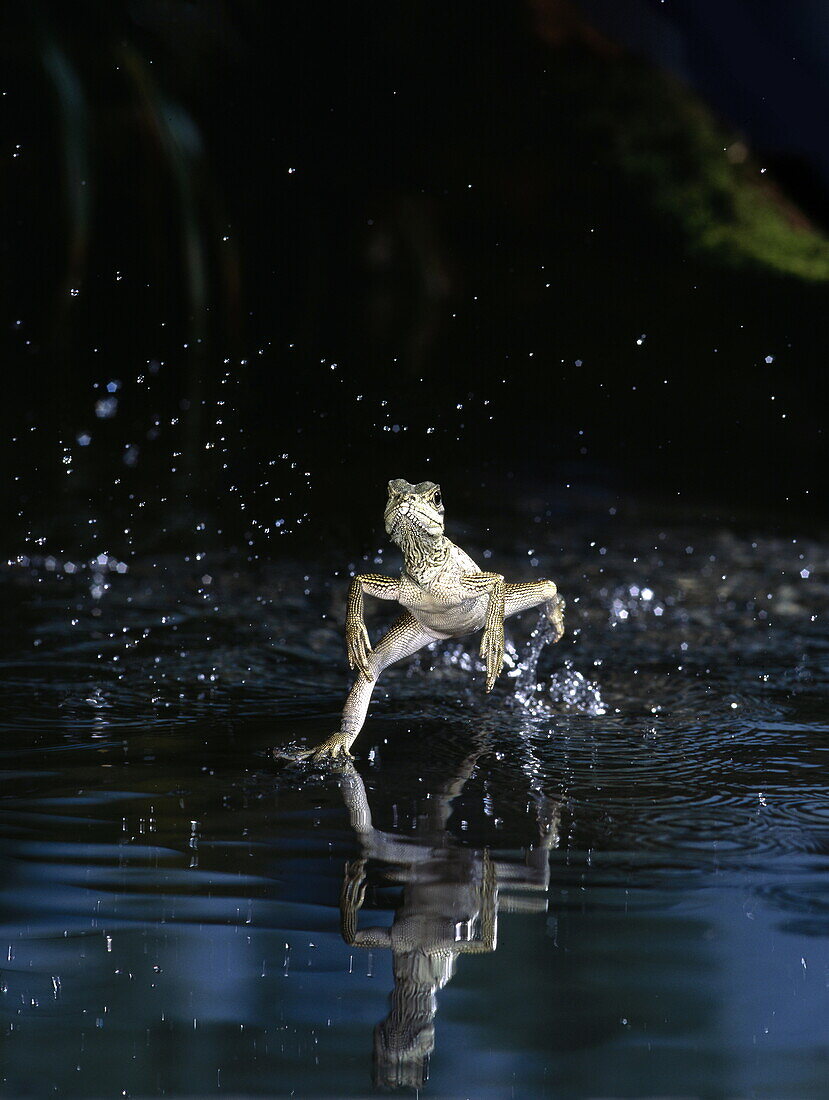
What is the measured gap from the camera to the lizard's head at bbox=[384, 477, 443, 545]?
3594 mm

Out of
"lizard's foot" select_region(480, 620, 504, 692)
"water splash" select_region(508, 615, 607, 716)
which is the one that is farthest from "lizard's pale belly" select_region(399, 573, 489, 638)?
"water splash" select_region(508, 615, 607, 716)

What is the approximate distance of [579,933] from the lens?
256 cm

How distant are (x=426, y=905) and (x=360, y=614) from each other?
3.71 ft

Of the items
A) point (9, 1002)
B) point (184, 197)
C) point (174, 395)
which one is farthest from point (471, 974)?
point (174, 395)

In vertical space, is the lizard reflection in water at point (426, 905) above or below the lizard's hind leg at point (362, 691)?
below

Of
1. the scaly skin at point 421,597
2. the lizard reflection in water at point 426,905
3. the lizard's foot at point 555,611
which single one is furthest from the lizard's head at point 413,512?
the lizard reflection in water at point 426,905

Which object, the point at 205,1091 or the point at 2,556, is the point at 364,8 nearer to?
the point at 2,556

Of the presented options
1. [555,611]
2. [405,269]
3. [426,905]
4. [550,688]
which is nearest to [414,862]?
[426,905]

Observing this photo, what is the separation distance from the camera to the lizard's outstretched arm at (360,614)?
3693mm

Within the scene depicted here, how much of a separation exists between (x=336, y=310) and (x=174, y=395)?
4.36ft

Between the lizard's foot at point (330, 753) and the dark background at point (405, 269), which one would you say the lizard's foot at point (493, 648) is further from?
the dark background at point (405, 269)

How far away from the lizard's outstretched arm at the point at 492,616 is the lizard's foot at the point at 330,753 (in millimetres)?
403

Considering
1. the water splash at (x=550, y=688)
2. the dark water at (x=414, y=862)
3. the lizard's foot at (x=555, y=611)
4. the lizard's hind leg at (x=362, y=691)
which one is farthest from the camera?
the water splash at (x=550, y=688)

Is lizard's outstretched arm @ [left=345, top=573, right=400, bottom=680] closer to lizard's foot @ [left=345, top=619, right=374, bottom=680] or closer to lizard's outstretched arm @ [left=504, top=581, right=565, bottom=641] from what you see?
lizard's foot @ [left=345, top=619, right=374, bottom=680]
